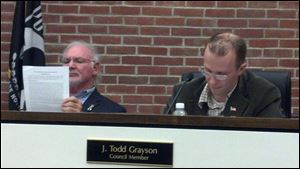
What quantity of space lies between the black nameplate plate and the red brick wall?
7.59 feet

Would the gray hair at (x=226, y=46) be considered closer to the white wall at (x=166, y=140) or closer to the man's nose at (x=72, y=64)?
the white wall at (x=166, y=140)

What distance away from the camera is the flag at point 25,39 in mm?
4230

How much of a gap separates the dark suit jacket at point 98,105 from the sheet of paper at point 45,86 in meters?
0.74

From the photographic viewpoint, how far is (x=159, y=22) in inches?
182

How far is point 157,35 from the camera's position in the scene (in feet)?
15.1

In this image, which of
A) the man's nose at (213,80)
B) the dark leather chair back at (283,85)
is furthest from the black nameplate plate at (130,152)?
the dark leather chair back at (283,85)

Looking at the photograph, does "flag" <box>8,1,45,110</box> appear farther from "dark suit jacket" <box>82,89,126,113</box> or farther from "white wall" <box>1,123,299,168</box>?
"white wall" <box>1,123,299,168</box>

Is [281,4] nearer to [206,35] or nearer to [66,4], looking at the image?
[206,35]

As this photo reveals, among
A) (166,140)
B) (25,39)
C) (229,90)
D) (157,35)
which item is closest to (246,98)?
(229,90)

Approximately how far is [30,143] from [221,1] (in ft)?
8.66

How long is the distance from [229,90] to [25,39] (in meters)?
1.87

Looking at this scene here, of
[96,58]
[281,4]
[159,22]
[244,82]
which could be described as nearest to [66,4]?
[159,22]

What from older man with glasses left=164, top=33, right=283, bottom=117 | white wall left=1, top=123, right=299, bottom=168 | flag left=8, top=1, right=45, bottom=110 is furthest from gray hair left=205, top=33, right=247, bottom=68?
flag left=8, top=1, right=45, bottom=110

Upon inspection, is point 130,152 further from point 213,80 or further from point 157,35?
point 157,35
